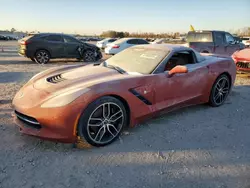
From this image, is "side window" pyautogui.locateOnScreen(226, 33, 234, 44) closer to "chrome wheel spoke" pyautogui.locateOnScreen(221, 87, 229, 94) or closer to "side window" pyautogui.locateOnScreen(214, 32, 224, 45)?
"side window" pyautogui.locateOnScreen(214, 32, 224, 45)

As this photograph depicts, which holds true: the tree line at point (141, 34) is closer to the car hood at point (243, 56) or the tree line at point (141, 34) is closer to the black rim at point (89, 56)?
the black rim at point (89, 56)

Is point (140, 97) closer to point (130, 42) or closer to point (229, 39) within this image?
point (229, 39)

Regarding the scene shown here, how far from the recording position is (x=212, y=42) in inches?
Answer: 420

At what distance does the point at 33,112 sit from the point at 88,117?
2.21ft

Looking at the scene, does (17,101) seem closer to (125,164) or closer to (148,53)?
(125,164)

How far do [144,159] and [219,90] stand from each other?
8.89 ft

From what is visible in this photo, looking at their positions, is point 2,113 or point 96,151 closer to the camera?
point 96,151

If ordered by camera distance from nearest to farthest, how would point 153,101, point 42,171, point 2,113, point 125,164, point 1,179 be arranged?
point 1,179, point 42,171, point 125,164, point 153,101, point 2,113

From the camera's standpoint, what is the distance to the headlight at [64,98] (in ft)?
8.80

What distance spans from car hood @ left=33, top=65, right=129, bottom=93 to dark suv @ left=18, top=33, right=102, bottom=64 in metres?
7.09

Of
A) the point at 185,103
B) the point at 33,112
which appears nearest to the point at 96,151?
the point at 33,112

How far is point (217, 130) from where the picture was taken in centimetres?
357

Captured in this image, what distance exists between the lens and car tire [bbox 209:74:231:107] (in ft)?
14.8

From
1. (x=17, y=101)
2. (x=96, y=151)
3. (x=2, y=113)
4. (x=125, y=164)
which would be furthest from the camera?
(x=2, y=113)
